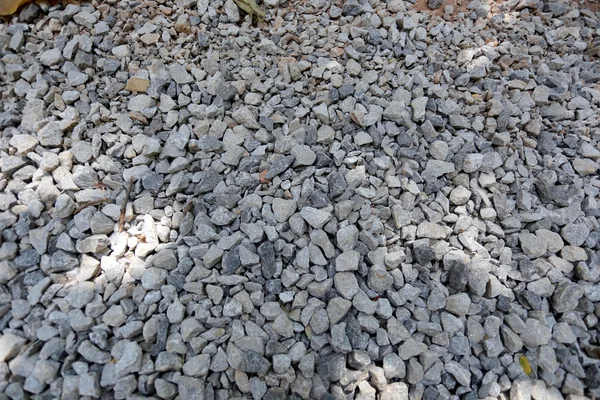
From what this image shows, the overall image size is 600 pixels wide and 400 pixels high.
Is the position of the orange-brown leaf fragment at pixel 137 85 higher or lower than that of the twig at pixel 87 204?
higher

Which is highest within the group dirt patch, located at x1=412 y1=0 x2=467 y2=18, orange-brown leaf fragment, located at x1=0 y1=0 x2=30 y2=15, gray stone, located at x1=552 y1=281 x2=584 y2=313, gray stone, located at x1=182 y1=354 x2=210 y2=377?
orange-brown leaf fragment, located at x1=0 y1=0 x2=30 y2=15

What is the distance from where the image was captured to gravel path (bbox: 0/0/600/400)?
56.7 inches

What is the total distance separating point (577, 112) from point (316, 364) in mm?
1641

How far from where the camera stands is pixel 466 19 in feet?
7.52

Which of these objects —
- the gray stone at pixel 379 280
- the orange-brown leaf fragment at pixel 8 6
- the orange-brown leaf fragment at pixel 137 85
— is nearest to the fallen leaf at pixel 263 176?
the gray stone at pixel 379 280

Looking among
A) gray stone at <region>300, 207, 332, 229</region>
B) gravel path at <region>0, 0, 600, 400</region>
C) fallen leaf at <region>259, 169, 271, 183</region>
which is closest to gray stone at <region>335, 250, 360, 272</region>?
gravel path at <region>0, 0, 600, 400</region>

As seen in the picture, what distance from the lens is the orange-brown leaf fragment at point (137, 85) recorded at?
1.91 m

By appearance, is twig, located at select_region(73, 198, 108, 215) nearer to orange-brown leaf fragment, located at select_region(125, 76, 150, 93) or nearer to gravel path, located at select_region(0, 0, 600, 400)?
gravel path, located at select_region(0, 0, 600, 400)

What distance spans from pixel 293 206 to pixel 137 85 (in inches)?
35.2

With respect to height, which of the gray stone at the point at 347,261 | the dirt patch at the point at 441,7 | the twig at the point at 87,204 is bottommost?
the gray stone at the point at 347,261

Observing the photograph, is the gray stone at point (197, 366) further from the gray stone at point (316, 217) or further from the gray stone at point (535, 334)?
the gray stone at point (535, 334)

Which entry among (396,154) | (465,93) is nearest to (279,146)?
(396,154)

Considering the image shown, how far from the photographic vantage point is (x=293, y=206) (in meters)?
1.65

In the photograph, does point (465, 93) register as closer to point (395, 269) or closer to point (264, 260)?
point (395, 269)
